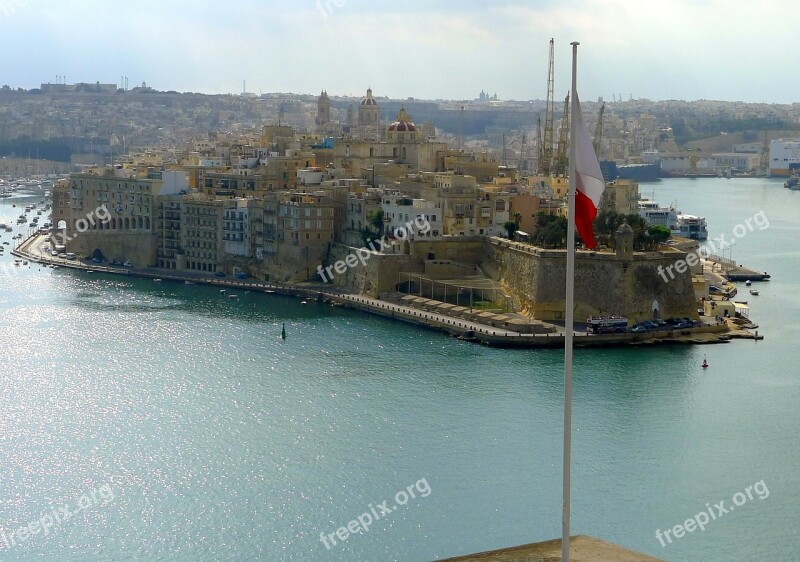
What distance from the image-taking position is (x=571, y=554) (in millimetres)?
6344

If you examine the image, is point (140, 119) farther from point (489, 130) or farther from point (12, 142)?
point (489, 130)

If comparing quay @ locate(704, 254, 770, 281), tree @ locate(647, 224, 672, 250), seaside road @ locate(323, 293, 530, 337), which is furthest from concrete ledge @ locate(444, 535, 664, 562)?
quay @ locate(704, 254, 770, 281)

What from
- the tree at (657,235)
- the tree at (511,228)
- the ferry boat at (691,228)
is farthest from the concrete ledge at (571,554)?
the ferry boat at (691,228)

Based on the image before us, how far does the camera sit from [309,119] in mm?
63156

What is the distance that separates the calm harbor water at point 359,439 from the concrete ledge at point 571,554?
340 centimetres

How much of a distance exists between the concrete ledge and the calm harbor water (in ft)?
11.2

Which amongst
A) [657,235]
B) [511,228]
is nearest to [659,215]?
Answer: [511,228]

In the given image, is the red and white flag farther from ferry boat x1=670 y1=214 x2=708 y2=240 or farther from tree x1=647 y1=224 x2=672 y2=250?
ferry boat x1=670 y1=214 x2=708 y2=240

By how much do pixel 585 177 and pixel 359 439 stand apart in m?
7.05

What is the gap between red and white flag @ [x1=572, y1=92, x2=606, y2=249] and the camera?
19.5ft

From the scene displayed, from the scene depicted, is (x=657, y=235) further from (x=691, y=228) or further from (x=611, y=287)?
(x=691, y=228)

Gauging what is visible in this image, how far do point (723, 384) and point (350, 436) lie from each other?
4.59m

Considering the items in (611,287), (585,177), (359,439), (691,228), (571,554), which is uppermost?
(585,177)

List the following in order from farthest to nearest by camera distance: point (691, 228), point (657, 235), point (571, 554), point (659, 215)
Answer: point (691, 228) < point (659, 215) < point (657, 235) < point (571, 554)
